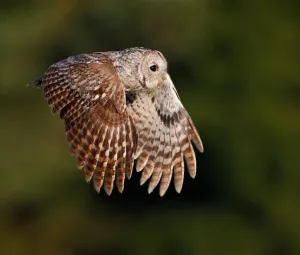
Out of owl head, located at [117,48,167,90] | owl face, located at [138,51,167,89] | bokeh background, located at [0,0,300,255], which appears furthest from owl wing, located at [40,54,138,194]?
bokeh background, located at [0,0,300,255]

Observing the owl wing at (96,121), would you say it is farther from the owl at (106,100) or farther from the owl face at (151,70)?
the owl face at (151,70)

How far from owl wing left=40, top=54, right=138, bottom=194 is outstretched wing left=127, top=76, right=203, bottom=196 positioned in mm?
948

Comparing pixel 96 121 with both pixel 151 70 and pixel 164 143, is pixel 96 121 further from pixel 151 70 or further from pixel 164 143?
pixel 164 143

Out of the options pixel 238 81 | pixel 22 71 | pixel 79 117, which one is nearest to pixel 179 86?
pixel 238 81

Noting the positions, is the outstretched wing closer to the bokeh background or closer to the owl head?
the owl head

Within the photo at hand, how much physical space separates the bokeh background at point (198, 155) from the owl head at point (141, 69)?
10802mm

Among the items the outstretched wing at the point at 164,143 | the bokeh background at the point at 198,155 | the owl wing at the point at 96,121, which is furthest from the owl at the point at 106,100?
the bokeh background at the point at 198,155

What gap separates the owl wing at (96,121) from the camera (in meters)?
10.7

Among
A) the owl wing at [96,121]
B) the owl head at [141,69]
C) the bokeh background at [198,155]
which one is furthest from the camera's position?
the bokeh background at [198,155]

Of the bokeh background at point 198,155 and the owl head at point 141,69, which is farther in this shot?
the bokeh background at point 198,155

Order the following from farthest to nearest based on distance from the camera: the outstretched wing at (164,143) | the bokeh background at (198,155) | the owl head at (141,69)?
the bokeh background at (198,155) → the outstretched wing at (164,143) → the owl head at (141,69)

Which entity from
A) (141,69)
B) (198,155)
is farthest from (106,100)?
(198,155)

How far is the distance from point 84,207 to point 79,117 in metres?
12.8
